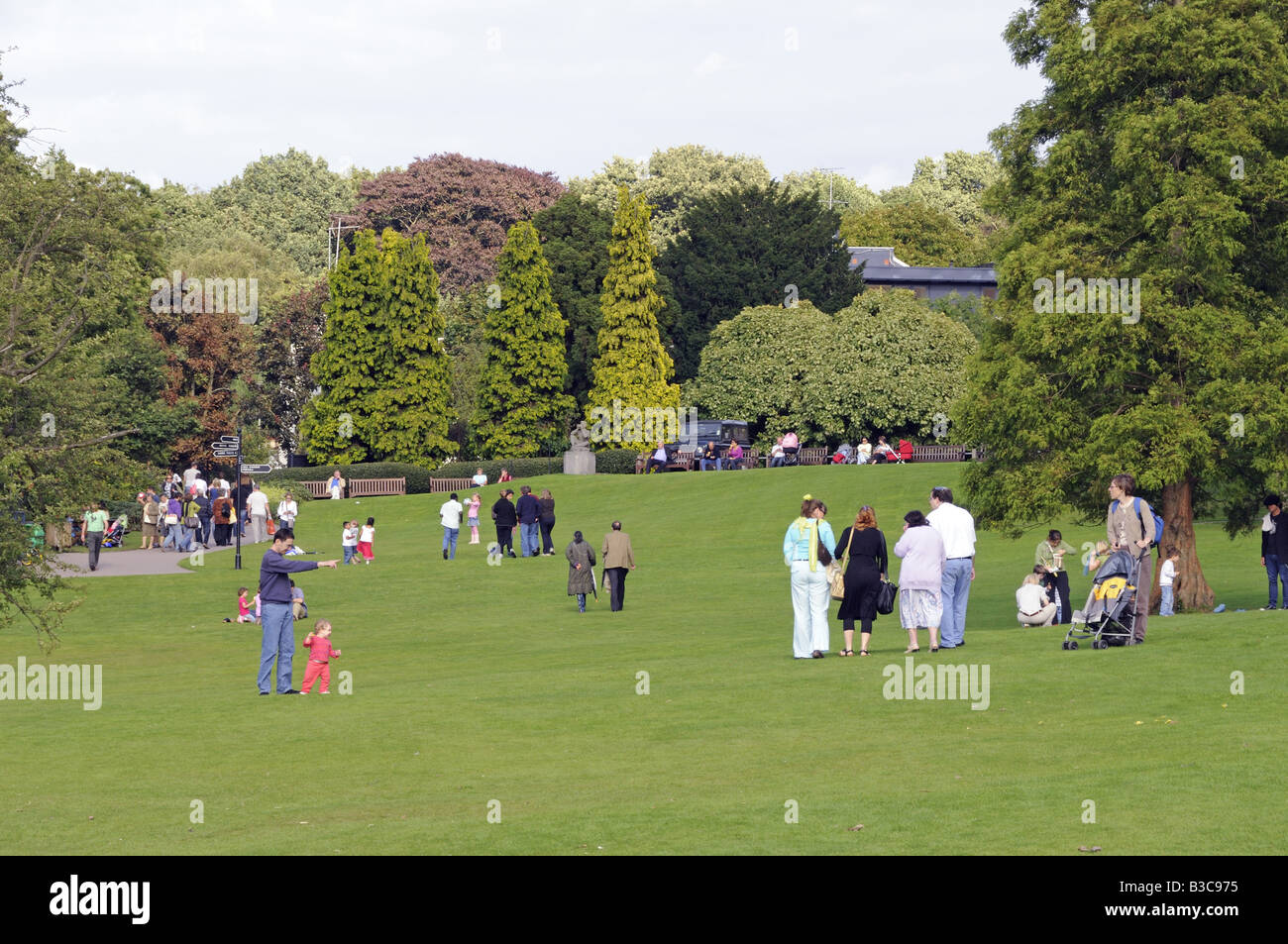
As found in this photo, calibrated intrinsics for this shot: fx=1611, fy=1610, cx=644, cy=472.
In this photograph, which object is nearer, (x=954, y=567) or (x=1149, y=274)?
(x=954, y=567)

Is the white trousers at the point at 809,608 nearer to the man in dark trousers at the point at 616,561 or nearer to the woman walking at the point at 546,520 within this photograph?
the man in dark trousers at the point at 616,561

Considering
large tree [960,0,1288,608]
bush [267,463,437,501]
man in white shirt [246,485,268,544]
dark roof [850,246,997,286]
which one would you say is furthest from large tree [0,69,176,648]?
dark roof [850,246,997,286]

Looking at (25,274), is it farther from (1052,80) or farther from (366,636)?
(1052,80)

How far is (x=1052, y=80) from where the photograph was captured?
28.5m

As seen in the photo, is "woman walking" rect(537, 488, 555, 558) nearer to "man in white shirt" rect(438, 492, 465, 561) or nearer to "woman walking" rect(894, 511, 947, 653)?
"man in white shirt" rect(438, 492, 465, 561)

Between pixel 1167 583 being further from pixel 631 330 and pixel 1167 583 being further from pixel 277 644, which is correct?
pixel 631 330

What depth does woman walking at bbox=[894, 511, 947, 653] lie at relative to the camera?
1911 cm

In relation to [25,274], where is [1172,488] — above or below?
below

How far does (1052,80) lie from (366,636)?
15.4 meters

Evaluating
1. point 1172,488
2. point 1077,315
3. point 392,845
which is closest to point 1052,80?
point 1077,315

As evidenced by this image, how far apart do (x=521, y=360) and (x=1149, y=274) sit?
46.0 meters

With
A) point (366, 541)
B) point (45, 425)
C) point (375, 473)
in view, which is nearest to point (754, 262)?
point (375, 473)

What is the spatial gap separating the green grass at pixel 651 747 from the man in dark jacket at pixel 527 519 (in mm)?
12220

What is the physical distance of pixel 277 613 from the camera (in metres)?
18.9
